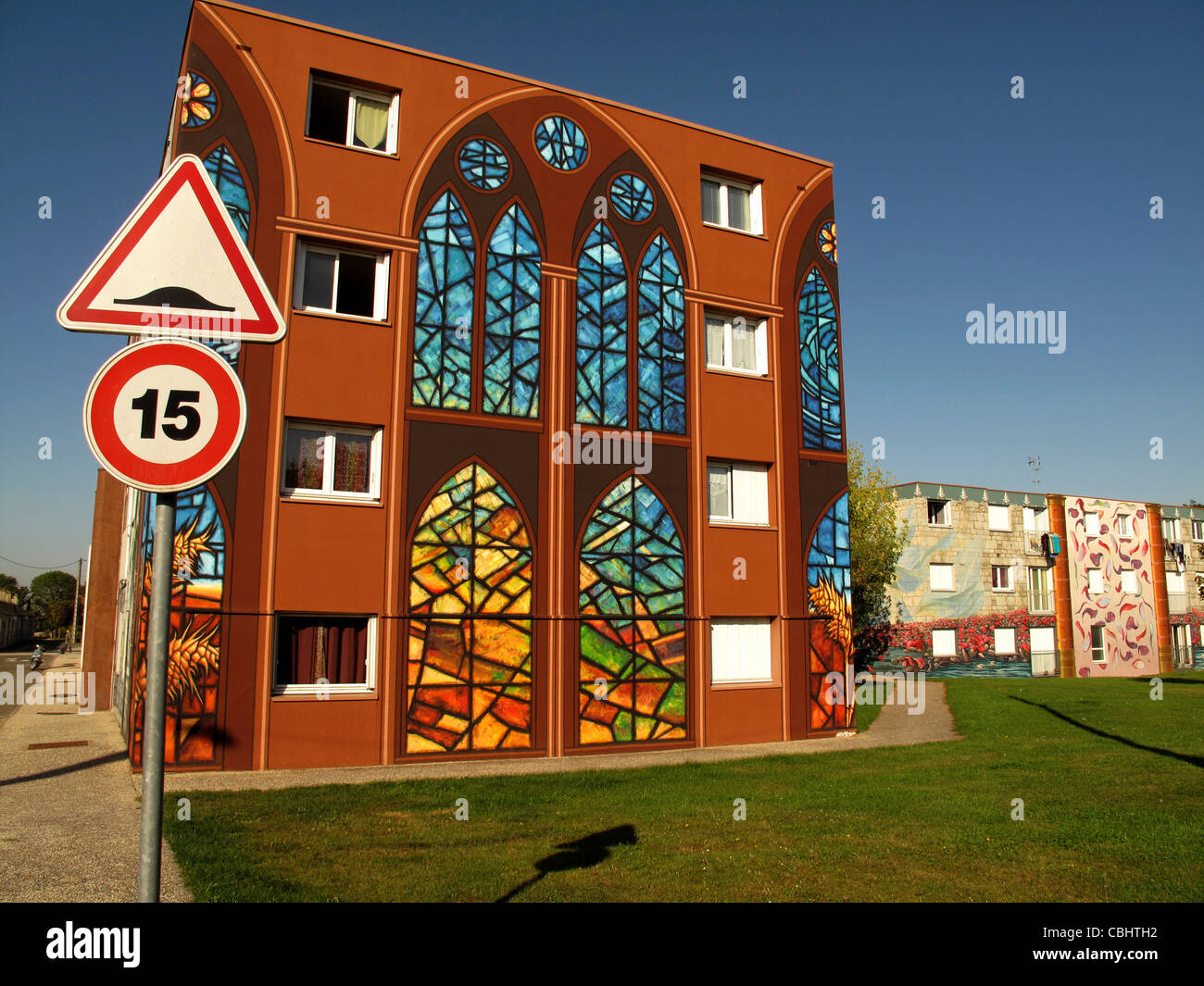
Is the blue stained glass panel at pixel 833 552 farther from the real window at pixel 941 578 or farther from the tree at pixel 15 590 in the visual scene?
the tree at pixel 15 590

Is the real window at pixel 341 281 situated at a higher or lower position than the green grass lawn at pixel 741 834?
higher

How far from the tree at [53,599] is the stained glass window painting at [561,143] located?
9761 centimetres

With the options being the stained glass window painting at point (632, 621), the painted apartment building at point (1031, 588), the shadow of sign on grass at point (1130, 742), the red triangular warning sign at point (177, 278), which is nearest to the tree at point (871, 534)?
the painted apartment building at point (1031, 588)

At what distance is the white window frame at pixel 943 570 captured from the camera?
136 feet

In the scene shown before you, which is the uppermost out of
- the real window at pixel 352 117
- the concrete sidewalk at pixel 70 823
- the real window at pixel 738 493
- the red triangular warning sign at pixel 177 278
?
the real window at pixel 352 117

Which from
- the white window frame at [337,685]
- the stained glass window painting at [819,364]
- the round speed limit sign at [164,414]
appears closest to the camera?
the round speed limit sign at [164,414]

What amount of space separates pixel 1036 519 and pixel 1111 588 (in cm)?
538

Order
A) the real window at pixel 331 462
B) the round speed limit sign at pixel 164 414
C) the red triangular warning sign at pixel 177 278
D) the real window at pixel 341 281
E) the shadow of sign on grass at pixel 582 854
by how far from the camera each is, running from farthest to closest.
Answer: the real window at pixel 341 281, the real window at pixel 331 462, the shadow of sign on grass at pixel 582 854, the red triangular warning sign at pixel 177 278, the round speed limit sign at pixel 164 414

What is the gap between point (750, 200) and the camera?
1744cm

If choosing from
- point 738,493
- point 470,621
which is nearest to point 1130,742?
point 738,493

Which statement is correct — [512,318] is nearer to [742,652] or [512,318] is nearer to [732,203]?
[732,203]

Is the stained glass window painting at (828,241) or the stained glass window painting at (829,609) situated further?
the stained glass window painting at (828,241)
